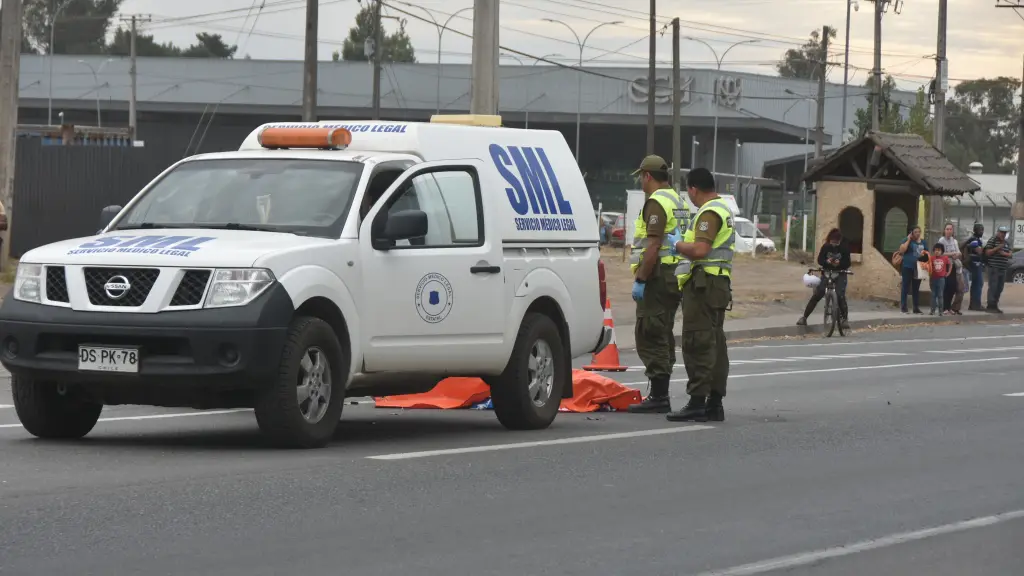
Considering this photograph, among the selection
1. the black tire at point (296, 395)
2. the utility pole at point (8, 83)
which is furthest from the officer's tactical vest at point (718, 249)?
the utility pole at point (8, 83)

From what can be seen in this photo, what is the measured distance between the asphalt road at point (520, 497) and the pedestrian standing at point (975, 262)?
23.0 m

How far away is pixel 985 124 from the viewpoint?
158000mm

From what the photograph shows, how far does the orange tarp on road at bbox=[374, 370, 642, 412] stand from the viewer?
521 inches

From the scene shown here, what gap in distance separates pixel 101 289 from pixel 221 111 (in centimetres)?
8630

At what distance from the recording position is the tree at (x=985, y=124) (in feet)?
506

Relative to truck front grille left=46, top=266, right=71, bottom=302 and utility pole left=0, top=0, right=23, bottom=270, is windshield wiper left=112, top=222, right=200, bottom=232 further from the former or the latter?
utility pole left=0, top=0, right=23, bottom=270

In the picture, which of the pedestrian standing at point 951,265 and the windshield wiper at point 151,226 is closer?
the windshield wiper at point 151,226

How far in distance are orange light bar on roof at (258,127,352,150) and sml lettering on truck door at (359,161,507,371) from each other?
0.56 metres

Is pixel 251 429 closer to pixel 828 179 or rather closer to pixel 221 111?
pixel 828 179

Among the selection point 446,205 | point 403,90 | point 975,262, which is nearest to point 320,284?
point 446,205

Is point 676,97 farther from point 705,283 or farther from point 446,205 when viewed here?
point 446,205

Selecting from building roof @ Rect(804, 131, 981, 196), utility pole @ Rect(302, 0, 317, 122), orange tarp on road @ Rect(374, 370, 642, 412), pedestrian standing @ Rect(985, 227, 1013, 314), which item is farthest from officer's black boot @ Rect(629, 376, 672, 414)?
utility pole @ Rect(302, 0, 317, 122)

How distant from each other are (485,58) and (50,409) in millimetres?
15128

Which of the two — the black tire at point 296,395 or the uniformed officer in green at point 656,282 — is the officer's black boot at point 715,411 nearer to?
Result: the uniformed officer in green at point 656,282
